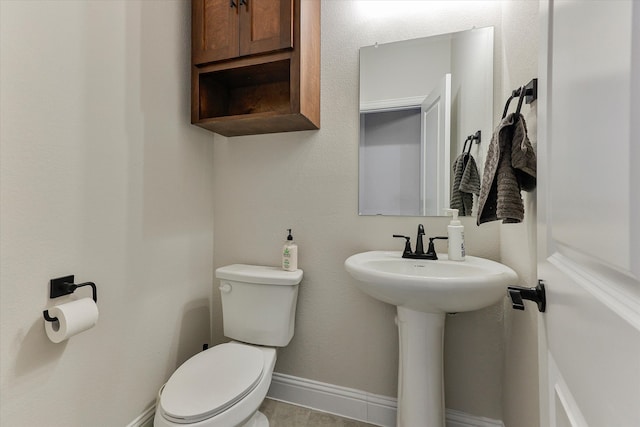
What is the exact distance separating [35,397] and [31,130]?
844 millimetres

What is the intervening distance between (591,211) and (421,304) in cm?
70

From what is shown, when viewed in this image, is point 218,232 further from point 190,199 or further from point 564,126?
point 564,126

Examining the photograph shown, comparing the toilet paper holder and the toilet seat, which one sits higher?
the toilet paper holder

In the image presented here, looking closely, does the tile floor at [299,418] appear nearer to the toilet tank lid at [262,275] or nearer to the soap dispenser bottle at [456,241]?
the toilet tank lid at [262,275]

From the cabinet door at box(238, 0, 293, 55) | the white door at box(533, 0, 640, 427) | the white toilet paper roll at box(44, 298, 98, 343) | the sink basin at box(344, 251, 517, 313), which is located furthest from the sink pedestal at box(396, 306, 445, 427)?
the cabinet door at box(238, 0, 293, 55)

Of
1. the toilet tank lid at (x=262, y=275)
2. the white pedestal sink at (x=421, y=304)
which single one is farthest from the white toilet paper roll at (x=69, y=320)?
the white pedestal sink at (x=421, y=304)

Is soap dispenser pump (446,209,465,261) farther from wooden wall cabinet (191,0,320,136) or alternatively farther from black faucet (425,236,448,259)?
wooden wall cabinet (191,0,320,136)

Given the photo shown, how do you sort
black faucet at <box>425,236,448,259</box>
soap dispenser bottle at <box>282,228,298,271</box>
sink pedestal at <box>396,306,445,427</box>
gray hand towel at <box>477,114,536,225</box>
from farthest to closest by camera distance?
soap dispenser bottle at <box>282,228,298,271</box> < black faucet at <box>425,236,448,259</box> < sink pedestal at <box>396,306,445,427</box> < gray hand towel at <box>477,114,536,225</box>

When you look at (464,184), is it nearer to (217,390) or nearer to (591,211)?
(591,211)

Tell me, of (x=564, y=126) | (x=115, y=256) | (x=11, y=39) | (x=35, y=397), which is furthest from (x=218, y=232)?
(x=564, y=126)

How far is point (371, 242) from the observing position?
144cm

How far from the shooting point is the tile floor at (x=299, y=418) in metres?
1.41

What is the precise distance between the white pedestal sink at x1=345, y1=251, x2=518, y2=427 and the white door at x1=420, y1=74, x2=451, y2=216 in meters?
0.27

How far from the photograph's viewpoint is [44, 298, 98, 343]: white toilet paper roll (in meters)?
0.91
